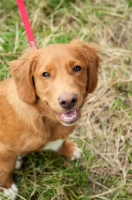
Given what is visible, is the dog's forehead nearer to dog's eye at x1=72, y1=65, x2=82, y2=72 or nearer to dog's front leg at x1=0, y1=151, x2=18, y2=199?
dog's eye at x1=72, y1=65, x2=82, y2=72

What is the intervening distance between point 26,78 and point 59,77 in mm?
368

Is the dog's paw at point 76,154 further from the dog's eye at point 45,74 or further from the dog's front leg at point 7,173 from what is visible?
the dog's eye at point 45,74

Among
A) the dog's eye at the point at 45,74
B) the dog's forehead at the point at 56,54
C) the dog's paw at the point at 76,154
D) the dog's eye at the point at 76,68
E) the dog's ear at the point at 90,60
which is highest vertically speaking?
the dog's forehead at the point at 56,54

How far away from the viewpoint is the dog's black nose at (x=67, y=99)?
3059 mm

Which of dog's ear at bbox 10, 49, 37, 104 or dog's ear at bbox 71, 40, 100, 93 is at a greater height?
dog's ear at bbox 10, 49, 37, 104

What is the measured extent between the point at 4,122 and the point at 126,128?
1789 mm

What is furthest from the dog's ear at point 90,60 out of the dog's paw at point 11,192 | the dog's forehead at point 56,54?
the dog's paw at point 11,192

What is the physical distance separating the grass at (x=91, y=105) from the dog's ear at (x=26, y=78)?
4.38 ft

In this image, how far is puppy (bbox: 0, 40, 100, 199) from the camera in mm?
3241

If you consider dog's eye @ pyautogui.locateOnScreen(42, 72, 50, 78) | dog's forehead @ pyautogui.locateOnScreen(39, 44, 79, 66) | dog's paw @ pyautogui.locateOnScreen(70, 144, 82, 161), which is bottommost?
dog's paw @ pyautogui.locateOnScreen(70, 144, 82, 161)

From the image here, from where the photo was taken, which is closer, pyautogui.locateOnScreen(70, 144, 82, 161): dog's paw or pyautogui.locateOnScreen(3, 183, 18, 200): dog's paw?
pyautogui.locateOnScreen(3, 183, 18, 200): dog's paw

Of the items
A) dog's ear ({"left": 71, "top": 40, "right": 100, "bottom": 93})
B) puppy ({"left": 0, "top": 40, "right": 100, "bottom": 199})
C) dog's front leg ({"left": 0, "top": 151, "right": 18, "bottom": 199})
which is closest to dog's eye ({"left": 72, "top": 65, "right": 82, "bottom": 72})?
puppy ({"left": 0, "top": 40, "right": 100, "bottom": 199})

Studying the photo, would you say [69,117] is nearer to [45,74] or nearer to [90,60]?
[45,74]

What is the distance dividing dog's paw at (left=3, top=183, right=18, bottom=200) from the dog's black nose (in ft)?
5.25
